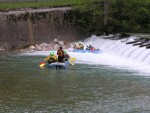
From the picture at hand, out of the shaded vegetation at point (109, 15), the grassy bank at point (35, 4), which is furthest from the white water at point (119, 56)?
the grassy bank at point (35, 4)

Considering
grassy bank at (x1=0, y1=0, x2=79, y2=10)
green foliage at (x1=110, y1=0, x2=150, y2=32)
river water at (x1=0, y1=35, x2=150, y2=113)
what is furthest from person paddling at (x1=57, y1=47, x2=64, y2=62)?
green foliage at (x1=110, y1=0, x2=150, y2=32)

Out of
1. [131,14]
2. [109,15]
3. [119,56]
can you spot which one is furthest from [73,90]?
[131,14]

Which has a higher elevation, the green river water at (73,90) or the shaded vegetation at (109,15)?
the shaded vegetation at (109,15)

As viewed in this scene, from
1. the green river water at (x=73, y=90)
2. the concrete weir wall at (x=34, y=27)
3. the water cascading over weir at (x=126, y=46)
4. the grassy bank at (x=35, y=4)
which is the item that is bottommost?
the green river water at (x=73, y=90)

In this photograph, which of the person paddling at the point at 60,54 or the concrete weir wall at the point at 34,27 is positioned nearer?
the person paddling at the point at 60,54

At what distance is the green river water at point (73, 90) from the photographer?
15359mm

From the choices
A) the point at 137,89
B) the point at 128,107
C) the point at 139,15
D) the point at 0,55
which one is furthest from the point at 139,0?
the point at 128,107

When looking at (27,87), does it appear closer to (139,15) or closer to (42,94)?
(42,94)

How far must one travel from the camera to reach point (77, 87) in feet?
61.3

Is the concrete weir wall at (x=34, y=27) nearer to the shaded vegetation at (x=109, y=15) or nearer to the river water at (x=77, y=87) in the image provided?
the shaded vegetation at (x=109, y=15)

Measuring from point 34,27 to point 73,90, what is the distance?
55.1 feet

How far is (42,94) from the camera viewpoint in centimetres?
1733

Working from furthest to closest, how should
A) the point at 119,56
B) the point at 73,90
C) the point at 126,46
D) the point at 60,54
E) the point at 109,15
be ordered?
the point at 109,15 → the point at 126,46 → the point at 119,56 → the point at 60,54 → the point at 73,90

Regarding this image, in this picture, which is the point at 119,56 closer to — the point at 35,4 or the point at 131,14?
the point at 131,14
